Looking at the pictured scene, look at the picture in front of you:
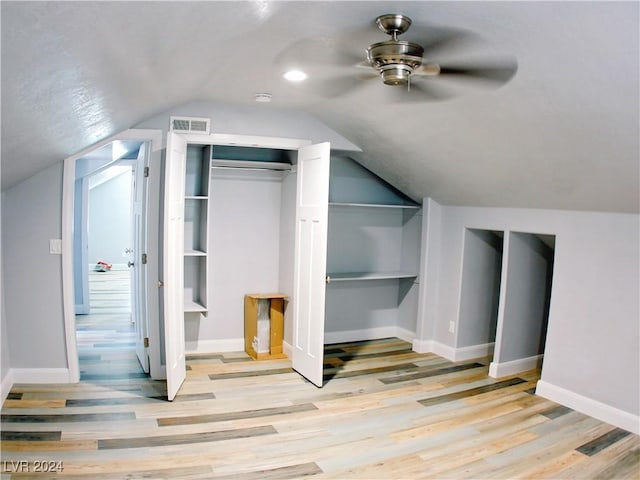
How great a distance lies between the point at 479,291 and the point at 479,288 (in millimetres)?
31

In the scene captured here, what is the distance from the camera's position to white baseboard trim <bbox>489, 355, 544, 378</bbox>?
14.0 feet

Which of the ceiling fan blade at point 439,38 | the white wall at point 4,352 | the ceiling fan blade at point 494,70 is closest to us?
the ceiling fan blade at point 439,38

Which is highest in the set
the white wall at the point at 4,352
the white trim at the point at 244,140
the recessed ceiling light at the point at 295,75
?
the recessed ceiling light at the point at 295,75

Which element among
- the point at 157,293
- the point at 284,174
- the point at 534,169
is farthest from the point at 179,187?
the point at 534,169

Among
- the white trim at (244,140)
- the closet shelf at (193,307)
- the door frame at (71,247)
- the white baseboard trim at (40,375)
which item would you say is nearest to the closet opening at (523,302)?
the white trim at (244,140)

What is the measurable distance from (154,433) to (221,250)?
6.53 feet

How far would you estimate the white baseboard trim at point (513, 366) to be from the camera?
428 centimetres

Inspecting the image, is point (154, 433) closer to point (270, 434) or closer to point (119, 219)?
point (270, 434)

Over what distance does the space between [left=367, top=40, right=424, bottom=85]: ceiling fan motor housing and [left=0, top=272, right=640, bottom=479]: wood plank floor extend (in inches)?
82.8

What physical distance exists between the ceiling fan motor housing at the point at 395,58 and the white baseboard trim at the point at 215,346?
3.31 m

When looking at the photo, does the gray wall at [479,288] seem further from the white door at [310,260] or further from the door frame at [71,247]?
the door frame at [71,247]

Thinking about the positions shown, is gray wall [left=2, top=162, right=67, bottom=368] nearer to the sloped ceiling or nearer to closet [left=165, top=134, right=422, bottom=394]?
the sloped ceiling

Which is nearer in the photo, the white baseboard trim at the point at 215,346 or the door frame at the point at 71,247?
the door frame at the point at 71,247

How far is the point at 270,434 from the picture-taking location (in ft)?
10.3
